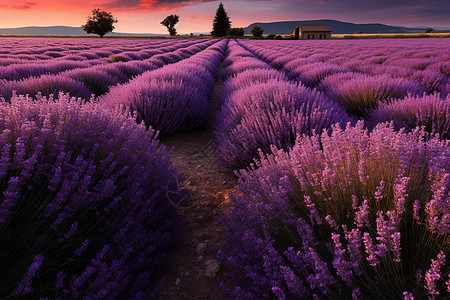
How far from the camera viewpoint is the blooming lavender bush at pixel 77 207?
103 cm

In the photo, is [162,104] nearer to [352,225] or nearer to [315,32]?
[352,225]

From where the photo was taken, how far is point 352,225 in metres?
1.17

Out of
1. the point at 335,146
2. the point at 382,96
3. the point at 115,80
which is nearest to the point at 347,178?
the point at 335,146

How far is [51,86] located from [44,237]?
4245 millimetres

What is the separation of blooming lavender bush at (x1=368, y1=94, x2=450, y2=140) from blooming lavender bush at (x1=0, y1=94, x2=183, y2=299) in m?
2.74

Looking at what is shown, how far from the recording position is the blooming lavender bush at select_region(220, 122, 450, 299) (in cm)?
90

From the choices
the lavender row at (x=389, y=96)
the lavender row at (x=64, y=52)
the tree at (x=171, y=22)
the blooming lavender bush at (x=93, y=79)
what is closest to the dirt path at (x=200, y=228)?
the lavender row at (x=389, y=96)

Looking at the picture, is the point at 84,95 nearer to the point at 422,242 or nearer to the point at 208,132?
the point at 208,132

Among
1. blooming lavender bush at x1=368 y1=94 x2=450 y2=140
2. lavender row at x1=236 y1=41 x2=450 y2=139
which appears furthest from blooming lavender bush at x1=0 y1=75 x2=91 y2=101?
blooming lavender bush at x1=368 y1=94 x2=450 y2=140

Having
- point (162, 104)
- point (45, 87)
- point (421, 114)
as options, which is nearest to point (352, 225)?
point (421, 114)

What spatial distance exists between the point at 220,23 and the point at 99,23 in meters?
31.8

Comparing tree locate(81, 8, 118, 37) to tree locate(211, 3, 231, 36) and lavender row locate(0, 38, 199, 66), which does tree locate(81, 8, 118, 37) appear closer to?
tree locate(211, 3, 231, 36)

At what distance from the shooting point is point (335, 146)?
1.43m

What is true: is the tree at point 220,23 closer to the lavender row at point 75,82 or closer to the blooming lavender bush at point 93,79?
the lavender row at point 75,82
